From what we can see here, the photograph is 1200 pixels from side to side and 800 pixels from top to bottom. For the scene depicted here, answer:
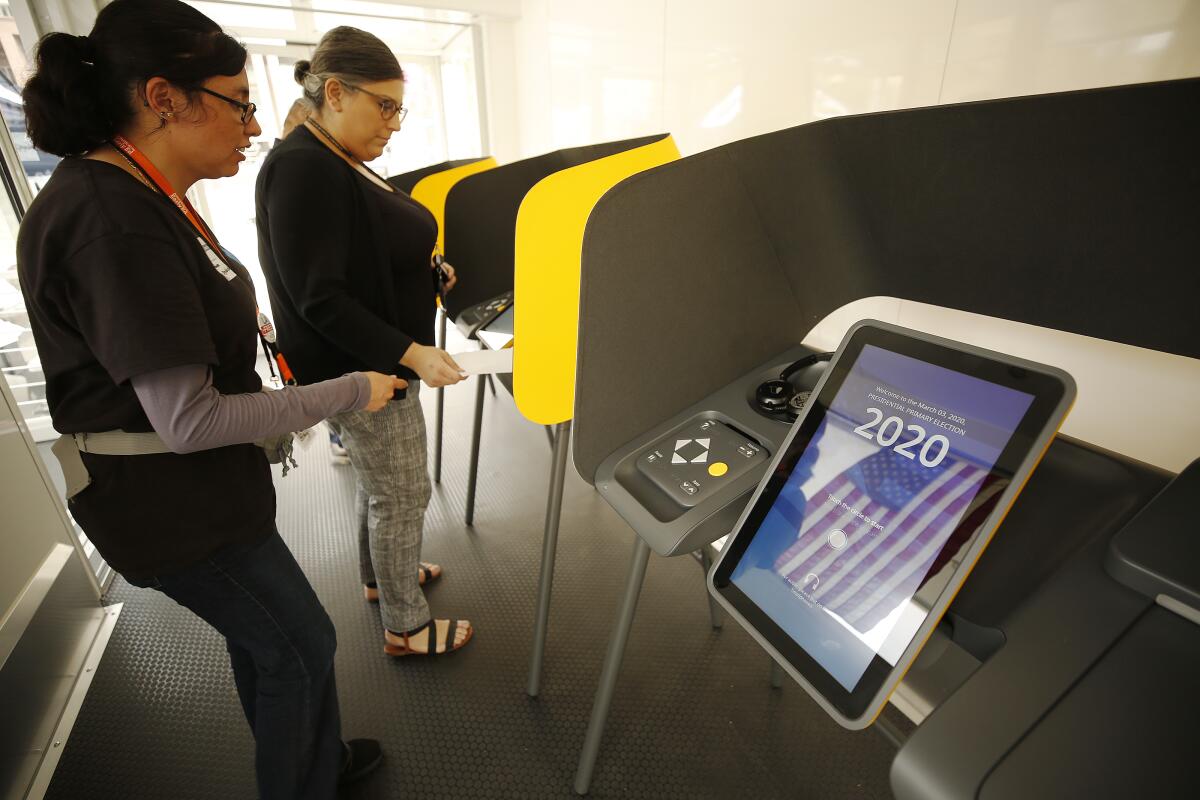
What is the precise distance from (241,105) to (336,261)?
0.29 metres

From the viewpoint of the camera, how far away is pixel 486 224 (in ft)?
6.11

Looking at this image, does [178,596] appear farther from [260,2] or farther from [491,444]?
[260,2]

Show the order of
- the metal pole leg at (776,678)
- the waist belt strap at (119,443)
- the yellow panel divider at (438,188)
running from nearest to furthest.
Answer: the waist belt strap at (119,443) < the metal pole leg at (776,678) < the yellow panel divider at (438,188)

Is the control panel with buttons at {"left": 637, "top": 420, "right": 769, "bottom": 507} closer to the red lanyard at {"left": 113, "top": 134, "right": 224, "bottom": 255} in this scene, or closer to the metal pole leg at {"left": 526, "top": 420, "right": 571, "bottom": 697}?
the metal pole leg at {"left": 526, "top": 420, "right": 571, "bottom": 697}

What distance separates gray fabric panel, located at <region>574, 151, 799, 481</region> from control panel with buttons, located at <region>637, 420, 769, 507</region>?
0.06 meters

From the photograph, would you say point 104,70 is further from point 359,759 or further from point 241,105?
point 359,759

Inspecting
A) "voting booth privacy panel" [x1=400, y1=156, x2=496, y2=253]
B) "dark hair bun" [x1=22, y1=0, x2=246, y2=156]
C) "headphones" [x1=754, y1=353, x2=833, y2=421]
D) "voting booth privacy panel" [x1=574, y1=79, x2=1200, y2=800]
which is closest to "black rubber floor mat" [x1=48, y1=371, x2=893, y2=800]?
"voting booth privacy panel" [x1=574, y1=79, x2=1200, y2=800]

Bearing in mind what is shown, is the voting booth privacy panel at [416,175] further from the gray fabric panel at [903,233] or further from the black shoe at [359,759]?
the black shoe at [359,759]

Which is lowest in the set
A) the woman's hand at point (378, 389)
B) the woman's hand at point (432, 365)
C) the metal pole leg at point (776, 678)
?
the metal pole leg at point (776, 678)

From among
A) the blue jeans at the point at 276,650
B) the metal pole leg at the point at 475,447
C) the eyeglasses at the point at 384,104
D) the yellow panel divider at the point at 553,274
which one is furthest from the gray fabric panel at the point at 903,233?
the metal pole leg at the point at 475,447

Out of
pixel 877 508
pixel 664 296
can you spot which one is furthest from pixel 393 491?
pixel 877 508

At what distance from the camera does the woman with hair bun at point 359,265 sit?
1.02m

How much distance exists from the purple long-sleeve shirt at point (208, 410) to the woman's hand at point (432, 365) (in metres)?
0.31

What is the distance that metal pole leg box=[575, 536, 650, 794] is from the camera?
0.90 meters
